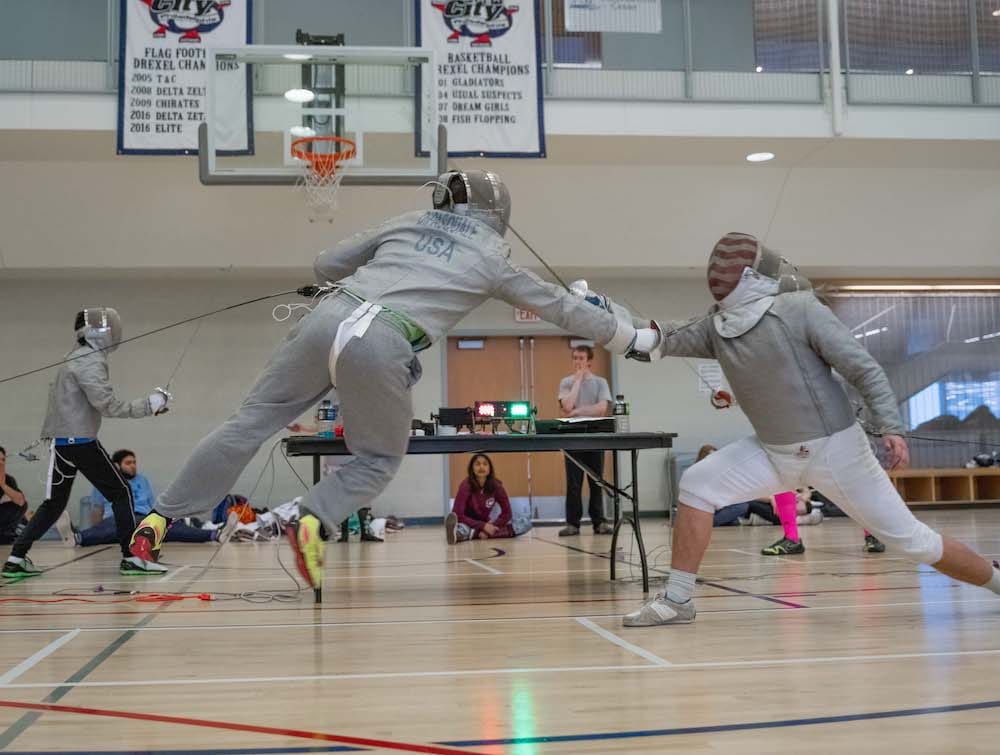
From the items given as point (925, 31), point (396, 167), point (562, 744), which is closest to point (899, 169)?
point (925, 31)

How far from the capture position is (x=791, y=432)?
3.44m

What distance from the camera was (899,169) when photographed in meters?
11.1

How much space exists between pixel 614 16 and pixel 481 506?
479 centimetres

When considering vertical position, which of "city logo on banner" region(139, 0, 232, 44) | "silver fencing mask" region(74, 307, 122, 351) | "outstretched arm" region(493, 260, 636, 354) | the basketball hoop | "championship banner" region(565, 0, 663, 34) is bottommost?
"outstretched arm" region(493, 260, 636, 354)

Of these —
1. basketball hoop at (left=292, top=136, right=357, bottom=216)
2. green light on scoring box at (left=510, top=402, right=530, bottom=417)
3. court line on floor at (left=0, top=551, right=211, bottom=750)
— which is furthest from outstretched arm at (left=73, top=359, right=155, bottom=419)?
basketball hoop at (left=292, top=136, right=357, bottom=216)

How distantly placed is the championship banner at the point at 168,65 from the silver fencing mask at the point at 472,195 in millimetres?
5682

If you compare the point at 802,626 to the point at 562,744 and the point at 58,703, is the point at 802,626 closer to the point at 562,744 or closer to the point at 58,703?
the point at 562,744

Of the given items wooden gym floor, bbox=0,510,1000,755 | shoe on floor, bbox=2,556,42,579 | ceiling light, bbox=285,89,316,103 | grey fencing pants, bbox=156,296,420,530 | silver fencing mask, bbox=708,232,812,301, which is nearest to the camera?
wooden gym floor, bbox=0,510,1000,755

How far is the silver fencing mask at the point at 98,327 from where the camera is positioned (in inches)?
242

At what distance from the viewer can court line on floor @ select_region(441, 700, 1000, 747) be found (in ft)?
6.48

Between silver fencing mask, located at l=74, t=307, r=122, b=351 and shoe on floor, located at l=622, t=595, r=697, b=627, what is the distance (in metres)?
4.01

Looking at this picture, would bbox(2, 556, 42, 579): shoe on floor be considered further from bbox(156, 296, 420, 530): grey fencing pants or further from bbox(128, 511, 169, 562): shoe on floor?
bbox(156, 296, 420, 530): grey fencing pants

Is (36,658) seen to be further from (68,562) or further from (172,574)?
(68,562)

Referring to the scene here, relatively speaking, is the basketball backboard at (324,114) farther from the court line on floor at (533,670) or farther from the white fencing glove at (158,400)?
the court line on floor at (533,670)
